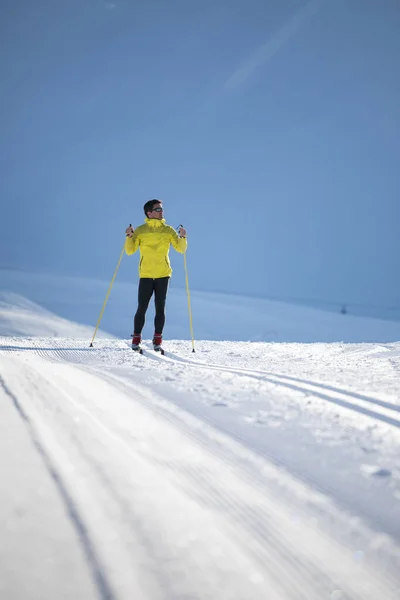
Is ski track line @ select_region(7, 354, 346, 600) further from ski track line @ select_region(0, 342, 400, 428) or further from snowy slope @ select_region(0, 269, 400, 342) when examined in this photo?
snowy slope @ select_region(0, 269, 400, 342)

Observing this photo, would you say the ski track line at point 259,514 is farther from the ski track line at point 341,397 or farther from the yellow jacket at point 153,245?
the yellow jacket at point 153,245

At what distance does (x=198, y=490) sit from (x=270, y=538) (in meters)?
0.28

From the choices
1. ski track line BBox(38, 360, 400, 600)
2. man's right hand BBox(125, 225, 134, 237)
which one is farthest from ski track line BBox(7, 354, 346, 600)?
man's right hand BBox(125, 225, 134, 237)

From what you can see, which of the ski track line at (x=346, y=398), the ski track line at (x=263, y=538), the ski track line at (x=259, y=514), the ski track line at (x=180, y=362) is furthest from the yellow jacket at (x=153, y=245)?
the ski track line at (x=263, y=538)

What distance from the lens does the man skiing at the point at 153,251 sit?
5.80 metres

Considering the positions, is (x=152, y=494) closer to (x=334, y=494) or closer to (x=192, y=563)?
(x=192, y=563)

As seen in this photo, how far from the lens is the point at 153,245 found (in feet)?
19.0

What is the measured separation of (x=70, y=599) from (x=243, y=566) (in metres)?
0.39

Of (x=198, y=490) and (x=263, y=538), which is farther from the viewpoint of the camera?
(x=198, y=490)

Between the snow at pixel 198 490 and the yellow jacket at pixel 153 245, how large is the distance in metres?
A: 3.45

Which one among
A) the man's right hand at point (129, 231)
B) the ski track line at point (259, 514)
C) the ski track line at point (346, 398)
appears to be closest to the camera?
the ski track line at point (259, 514)

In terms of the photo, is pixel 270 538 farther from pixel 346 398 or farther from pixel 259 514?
pixel 346 398

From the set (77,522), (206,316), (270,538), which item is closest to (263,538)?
(270,538)

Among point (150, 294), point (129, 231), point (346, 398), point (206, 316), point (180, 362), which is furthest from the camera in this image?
point (206, 316)
